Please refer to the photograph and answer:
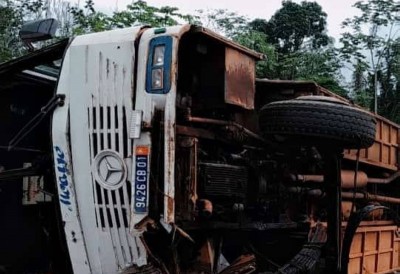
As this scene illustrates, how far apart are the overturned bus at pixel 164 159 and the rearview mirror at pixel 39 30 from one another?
179 mm

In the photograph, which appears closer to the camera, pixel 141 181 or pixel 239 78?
pixel 141 181

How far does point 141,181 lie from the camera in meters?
3.16

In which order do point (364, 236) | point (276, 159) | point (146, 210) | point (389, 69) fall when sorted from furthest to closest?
point (389, 69) < point (364, 236) < point (276, 159) < point (146, 210)

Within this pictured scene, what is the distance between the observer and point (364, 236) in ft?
17.6

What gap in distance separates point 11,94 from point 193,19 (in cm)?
1031

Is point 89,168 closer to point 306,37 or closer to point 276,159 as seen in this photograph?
point 276,159

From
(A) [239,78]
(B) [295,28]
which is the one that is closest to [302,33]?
(B) [295,28]

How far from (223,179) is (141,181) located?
2.02 feet

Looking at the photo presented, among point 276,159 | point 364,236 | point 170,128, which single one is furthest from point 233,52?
point 364,236

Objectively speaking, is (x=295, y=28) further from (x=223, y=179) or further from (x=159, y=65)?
(x=159, y=65)

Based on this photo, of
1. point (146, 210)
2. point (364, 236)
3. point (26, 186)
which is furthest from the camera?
point (364, 236)

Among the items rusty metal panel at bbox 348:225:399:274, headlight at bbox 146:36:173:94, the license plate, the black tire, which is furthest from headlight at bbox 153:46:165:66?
rusty metal panel at bbox 348:225:399:274

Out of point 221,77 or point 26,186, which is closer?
point 221,77

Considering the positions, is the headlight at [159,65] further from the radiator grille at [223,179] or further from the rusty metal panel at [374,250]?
the rusty metal panel at [374,250]
